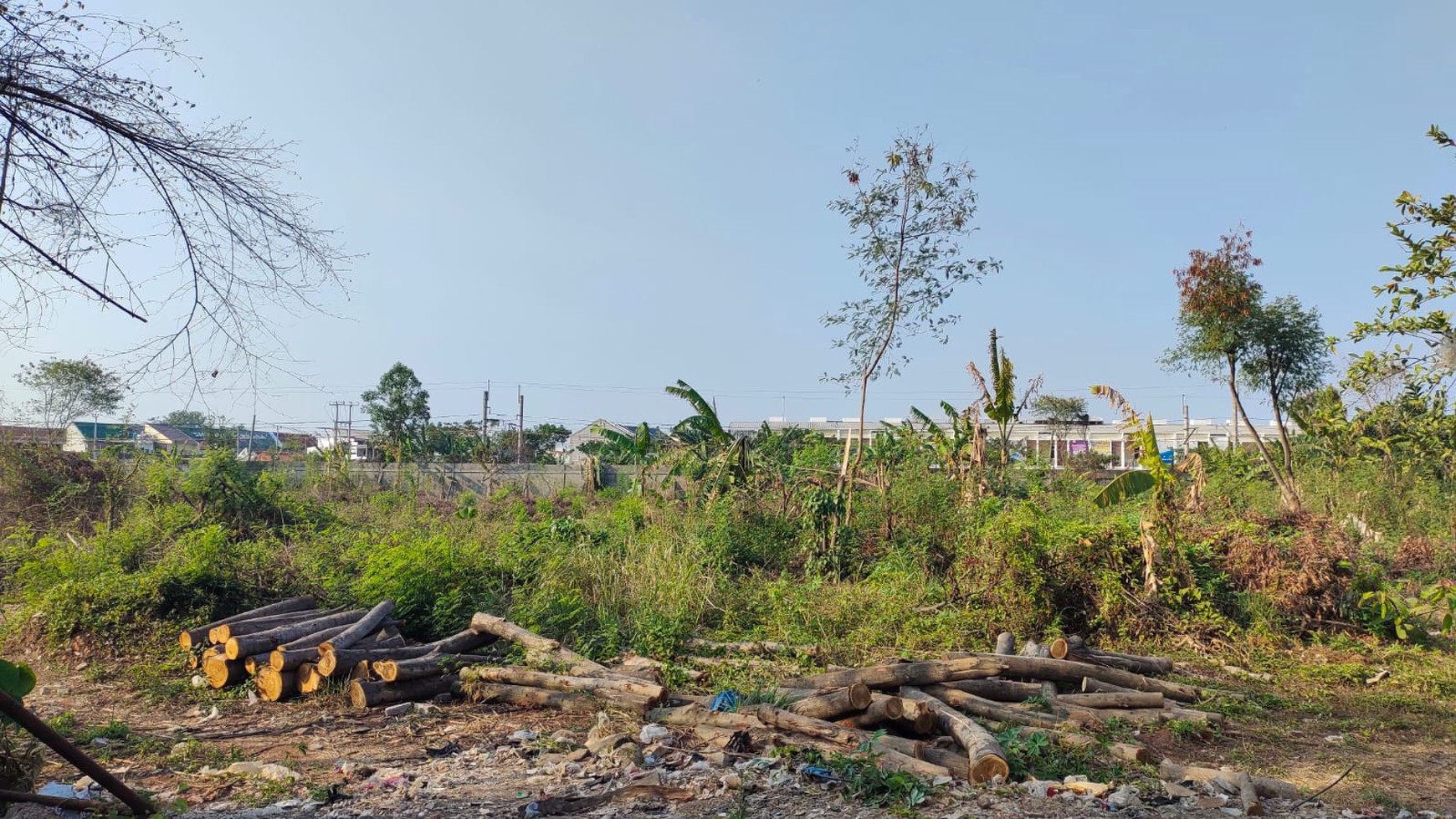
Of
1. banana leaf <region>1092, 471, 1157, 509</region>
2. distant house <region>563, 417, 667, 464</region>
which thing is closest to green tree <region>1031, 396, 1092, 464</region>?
distant house <region>563, 417, 667, 464</region>

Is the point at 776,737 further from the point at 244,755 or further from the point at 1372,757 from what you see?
the point at 1372,757

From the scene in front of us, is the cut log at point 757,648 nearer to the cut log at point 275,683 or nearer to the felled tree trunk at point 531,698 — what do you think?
the felled tree trunk at point 531,698

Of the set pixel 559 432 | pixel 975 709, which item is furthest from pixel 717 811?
pixel 559 432

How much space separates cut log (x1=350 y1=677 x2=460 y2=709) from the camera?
20.7ft

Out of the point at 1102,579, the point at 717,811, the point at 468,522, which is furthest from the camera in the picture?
the point at 468,522

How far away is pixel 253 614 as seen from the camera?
301 inches

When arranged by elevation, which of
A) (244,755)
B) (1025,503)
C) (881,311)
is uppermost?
(881,311)

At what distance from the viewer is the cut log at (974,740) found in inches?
181

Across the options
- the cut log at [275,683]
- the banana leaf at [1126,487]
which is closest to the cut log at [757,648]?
the cut log at [275,683]

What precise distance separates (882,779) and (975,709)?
5.10ft

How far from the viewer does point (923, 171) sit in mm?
14922

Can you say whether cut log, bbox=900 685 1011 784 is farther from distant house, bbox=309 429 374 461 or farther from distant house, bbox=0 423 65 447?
distant house, bbox=309 429 374 461

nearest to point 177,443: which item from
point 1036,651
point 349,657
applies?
point 349,657

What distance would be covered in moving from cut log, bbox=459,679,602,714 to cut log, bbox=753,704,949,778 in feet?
4.35
